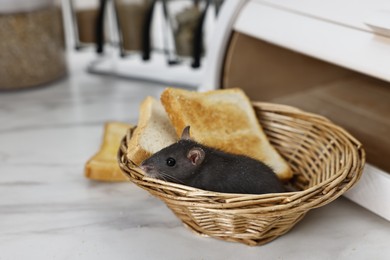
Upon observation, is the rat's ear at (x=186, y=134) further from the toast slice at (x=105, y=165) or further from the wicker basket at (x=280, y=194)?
the toast slice at (x=105, y=165)

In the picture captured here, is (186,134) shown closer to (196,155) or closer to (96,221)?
(196,155)

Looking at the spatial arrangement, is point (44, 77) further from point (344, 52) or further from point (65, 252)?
point (344, 52)

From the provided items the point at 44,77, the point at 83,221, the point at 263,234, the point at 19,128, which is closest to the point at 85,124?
the point at 19,128

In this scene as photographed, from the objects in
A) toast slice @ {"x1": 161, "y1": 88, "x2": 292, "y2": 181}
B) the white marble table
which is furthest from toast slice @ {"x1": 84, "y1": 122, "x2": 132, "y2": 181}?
toast slice @ {"x1": 161, "y1": 88, "x2": 292, "y2": 181}

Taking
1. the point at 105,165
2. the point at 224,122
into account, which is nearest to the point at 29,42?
the point at 105,165

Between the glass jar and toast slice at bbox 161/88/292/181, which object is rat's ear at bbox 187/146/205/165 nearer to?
toast slice at bbox 161/88/292/181
